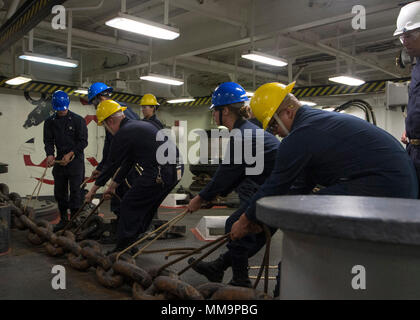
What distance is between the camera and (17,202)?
5.22 meters

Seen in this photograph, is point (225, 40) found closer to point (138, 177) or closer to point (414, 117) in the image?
point (138, 177)

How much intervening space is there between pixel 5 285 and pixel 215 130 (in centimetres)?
949

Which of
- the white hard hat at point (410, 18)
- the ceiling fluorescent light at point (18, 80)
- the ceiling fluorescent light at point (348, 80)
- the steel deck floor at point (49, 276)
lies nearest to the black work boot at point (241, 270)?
the steel deck floor at point (49, 276)

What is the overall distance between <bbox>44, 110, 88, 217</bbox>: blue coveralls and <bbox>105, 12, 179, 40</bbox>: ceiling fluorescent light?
1.47 metres

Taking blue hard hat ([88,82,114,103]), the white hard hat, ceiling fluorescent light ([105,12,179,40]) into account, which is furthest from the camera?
ceiling fluorescent light ([105,12,179,40])

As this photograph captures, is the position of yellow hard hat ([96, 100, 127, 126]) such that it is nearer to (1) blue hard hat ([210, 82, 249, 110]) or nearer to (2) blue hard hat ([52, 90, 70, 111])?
(1) blue hard hat ([210, 82, 249, 110])

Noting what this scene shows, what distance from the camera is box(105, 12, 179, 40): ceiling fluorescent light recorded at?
5358 mm

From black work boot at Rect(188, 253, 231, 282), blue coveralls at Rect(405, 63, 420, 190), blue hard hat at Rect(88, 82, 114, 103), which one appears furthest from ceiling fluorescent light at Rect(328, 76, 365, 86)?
black work boot at Rect(188, 253, 231, 282)

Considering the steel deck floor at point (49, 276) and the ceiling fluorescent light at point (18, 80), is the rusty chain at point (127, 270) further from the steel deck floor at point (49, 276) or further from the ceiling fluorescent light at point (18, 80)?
the ceiling fluorescent light at point (18, 80)

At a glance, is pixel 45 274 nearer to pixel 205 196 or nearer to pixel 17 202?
pixel 205 196

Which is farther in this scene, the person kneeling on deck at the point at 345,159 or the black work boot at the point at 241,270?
the black work boot at the point at 241,270

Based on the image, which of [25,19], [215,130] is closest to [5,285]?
[25,19]

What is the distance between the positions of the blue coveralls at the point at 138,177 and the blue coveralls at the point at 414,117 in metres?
2.24

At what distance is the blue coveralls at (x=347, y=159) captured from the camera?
196 cm
